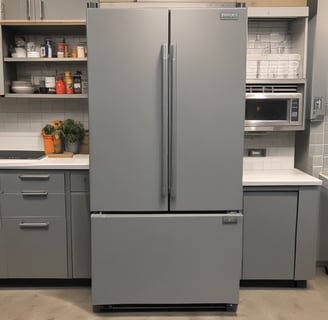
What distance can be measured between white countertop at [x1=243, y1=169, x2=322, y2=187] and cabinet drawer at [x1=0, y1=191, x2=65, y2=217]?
135 centimetres

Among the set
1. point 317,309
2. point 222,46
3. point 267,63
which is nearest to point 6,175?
point 222,46

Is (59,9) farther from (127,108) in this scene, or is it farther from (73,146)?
(127,108)

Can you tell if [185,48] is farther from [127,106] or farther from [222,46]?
[127,106]

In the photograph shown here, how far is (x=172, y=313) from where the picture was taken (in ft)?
8.49

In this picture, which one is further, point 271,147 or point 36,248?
point 271,147

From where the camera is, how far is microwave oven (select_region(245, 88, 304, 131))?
2893 millimetres

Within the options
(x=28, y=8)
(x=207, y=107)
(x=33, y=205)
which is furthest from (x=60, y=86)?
(x=207, y=107)

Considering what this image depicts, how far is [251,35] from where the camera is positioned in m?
3.04

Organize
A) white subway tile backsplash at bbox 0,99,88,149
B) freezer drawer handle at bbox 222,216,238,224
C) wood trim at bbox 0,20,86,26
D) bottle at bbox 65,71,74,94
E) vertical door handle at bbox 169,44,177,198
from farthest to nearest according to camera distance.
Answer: white subway tile backsplash at bbox 0,99,88,149
bottle at bbox 65,71,74,94
wood trim at bbox 0,20,86,26
freezer drawer handle at bbox 222,216,238,224
vertical door handle at bbox 169,44,177,198

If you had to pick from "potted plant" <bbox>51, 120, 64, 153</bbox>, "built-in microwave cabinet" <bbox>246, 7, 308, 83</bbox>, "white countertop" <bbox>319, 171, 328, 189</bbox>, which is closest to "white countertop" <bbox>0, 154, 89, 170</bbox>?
"potted plant" <bbox>51, 120, 64, 153</bbox>

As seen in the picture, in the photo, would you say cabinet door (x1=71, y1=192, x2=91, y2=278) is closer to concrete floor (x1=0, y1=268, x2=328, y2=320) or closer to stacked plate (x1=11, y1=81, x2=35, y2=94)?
concrete floor (x1=0, y1=268, x2=328, y2=320)

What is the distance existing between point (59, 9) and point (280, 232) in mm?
2363

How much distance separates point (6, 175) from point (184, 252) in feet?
4.53

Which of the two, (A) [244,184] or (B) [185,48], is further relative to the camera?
(A) [244,184]
